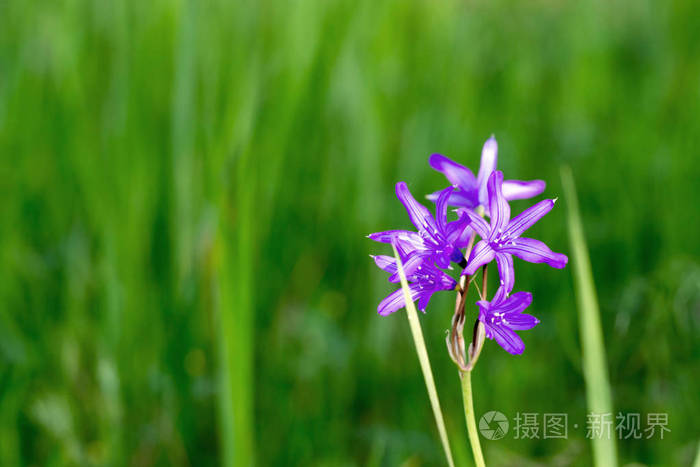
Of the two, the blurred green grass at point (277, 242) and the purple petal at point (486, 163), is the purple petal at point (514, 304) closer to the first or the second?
the purple petal at point (486, 163)

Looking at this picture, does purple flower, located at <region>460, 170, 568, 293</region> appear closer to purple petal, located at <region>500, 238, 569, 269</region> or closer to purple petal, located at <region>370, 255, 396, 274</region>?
purple petal, located at <region>500, 238, 569, 269</region>

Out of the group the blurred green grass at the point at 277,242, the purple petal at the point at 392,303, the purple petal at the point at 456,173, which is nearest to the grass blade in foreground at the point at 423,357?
the purple petal at the point at 392,303

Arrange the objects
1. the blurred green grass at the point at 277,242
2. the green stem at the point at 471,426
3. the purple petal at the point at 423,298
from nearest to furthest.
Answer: the green stem at the point at 471,426, the purple petal at the point at 423,298, the blurred green grass at the point at 277,242

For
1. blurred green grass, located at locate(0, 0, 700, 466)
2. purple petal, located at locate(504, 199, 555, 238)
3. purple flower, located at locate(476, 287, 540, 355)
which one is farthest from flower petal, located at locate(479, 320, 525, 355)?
blurred green grass, located at locate(0, 0, 700, 466)

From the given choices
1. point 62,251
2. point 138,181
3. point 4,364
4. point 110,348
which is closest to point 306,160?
point 138,181

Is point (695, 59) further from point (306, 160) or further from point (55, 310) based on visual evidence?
point (55, 310)
